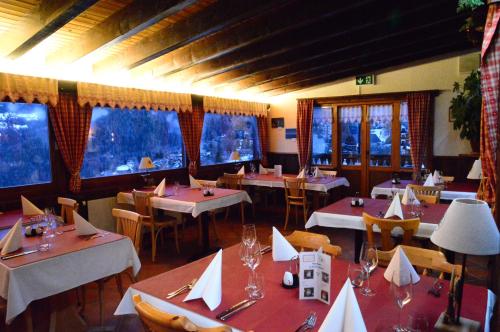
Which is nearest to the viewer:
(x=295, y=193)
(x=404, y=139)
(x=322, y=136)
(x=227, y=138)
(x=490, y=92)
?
(x=490, y=92)

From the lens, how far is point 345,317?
4.36 ft

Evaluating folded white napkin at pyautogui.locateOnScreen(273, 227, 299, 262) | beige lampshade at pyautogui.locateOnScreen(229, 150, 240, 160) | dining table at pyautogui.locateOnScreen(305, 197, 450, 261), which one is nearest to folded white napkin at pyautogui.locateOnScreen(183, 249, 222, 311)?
folded white napkin at pyautogui.locateOnScreen(273, 227, 299, 262)

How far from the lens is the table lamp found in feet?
4.31

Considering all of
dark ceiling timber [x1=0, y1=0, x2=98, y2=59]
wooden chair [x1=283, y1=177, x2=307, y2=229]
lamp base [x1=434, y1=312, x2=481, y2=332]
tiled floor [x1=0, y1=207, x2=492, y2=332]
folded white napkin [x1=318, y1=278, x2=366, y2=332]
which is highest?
dark ceiling timber [x1=0, y1=0, x2=98, y2=59]

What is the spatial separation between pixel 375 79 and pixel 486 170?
556cm

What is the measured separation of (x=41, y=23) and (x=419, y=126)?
20.3ft

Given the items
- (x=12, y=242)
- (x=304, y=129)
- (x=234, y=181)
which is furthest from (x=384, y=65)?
(x=12, y=242)

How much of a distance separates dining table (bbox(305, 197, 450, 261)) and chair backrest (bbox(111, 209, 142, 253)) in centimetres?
172

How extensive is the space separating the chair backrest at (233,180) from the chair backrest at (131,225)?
329cm

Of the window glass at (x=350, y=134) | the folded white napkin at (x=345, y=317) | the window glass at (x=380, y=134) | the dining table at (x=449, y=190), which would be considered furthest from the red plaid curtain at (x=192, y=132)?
the folded white napkin at (x=345, y=317)

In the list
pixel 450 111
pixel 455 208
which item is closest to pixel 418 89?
pixel 450 111

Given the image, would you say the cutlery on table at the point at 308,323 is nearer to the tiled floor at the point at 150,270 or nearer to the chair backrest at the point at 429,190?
the tiled floor at the point at 150,270

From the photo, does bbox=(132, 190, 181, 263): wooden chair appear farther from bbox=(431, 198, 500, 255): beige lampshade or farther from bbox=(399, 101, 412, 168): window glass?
bbox=(399, 101, 412, 168): window glass

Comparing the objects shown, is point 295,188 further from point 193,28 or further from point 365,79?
point 193,28
